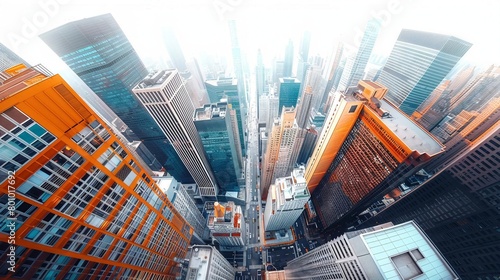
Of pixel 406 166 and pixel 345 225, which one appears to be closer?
pixel 406 166

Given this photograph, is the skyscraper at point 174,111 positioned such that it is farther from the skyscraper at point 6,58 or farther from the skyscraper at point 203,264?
the skyscraper at point 6,58

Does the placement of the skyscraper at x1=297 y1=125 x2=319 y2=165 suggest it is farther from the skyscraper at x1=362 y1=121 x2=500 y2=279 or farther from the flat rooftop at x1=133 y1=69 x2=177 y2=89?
the flat rooftop at x1=133 y1=69 x2=177 y2=89

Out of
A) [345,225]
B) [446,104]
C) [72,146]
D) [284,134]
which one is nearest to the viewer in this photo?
[72,146]

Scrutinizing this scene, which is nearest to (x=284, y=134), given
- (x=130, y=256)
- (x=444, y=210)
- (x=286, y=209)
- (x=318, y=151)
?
(x=318, y=151)

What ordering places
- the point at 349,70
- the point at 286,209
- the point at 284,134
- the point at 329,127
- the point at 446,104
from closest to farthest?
the point at 329,127, the point at 286,209, the point at 284,134, the point at 446,104, the point at 349,70

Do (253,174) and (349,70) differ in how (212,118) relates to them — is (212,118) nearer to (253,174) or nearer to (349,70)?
(253,174)

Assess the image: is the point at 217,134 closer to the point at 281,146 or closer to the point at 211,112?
the point at 211,112
